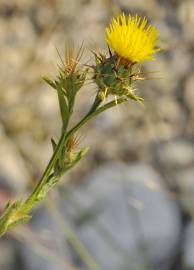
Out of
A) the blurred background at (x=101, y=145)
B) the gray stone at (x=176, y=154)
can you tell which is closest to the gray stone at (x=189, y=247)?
the blurred background at (x=101, y=145)

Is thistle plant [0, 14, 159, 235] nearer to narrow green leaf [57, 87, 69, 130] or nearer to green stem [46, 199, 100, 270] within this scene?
narrow green leaf [57, 87, 69, 130]

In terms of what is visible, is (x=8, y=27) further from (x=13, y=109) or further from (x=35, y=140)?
(x=35, y=140)

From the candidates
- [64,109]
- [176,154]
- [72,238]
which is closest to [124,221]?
[176,154]

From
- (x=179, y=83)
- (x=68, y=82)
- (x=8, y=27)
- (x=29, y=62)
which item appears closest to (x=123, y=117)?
(x=179, y=83)

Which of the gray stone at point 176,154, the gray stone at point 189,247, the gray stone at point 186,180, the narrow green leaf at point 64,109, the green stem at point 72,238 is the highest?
the narrow green leaf at point 64,109

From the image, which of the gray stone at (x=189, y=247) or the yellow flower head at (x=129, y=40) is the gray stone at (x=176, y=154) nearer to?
the gray stone at (x=189, y=247)

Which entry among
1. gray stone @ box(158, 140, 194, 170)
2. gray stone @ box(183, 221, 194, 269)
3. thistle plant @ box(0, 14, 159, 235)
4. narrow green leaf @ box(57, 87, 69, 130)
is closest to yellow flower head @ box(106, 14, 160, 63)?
thistle plant @ box(0, 14, 159, 235)

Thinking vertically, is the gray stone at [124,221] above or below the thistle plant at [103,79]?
below
